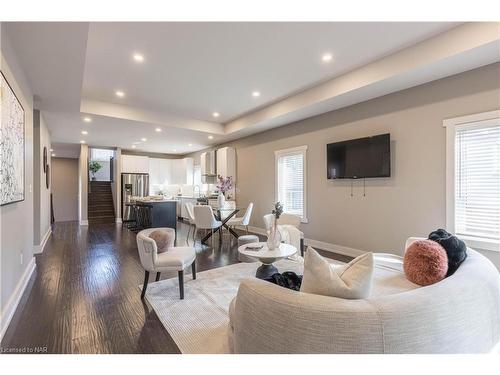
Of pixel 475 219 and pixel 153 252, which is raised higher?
pixel 475 219

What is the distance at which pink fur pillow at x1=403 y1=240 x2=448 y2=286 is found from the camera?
161cm

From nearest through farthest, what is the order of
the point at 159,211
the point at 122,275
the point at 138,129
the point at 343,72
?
the point at 122,275
the point at 343,72
the point at 138,129
the point at 159,211

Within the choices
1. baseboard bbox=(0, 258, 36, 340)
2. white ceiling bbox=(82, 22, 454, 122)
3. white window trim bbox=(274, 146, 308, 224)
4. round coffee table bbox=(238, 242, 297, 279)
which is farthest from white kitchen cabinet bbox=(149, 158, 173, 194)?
round coffee table bbox=(238, 242, 297, 279)

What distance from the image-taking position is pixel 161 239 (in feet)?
9.41

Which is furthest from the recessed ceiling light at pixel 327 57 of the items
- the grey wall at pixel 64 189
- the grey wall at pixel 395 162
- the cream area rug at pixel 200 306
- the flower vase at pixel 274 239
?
the grey wall at pixel 64 189

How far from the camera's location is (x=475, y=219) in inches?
118

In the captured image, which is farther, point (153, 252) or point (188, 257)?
point (188, 257)

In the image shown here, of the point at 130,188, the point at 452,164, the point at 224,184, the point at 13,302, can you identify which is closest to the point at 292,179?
the point at 224,184

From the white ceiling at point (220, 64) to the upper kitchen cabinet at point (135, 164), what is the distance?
3624mm

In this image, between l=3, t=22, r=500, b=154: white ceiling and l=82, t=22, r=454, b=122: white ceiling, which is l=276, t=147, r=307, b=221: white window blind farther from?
l=82, t=22, r=454, b=122: white ceiling
